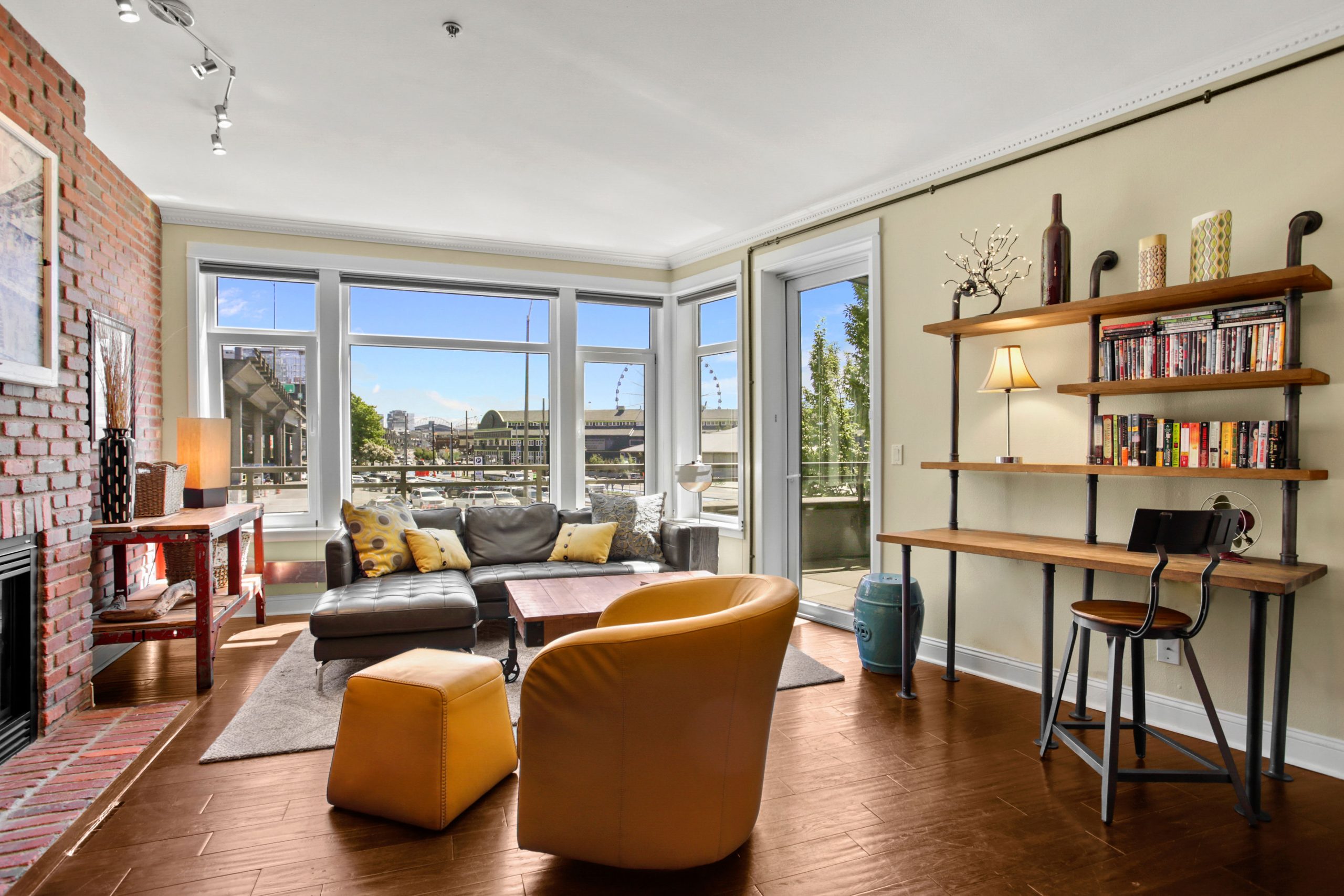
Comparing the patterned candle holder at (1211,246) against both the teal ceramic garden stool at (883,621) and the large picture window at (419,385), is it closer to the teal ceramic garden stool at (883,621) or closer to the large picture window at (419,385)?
the teal ceramic garden stool at (883,621)

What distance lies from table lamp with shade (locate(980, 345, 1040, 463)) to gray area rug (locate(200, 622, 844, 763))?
1444mm

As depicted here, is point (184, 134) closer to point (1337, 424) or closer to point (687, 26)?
point (687, 26)

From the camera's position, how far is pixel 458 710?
7.52 ft

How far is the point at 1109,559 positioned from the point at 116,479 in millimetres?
4205

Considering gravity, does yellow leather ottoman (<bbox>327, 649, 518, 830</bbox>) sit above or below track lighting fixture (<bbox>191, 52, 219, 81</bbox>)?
below

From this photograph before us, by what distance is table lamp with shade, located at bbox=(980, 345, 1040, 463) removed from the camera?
339 cm

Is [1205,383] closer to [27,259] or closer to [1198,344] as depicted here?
[1198,344]

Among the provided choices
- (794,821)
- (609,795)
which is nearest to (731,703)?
(609,795)

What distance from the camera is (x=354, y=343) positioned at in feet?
17.3

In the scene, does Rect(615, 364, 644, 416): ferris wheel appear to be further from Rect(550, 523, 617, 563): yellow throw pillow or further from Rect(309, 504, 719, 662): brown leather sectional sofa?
Rect(550, 523, 617, 563): yellow throw pillow

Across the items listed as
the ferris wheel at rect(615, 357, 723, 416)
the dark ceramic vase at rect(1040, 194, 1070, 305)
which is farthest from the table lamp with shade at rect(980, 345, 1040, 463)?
the ferris wheel at rect(615, 357, 723, 416)

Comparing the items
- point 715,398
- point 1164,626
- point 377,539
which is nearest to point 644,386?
point 715,398

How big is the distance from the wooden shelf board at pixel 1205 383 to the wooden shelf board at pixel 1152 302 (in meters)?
0.28

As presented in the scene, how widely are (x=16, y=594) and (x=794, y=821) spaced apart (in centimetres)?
291
